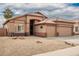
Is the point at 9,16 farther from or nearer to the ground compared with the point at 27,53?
farther from the ground

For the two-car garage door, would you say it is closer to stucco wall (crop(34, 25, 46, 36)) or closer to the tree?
stucco wall (crop(34, 25, 46, 36))

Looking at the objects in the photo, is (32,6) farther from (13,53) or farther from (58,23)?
(13,53)

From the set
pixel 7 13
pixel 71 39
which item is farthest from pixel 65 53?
pixel 7 13

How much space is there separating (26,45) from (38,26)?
0.89 feet

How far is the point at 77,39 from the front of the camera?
2168 millimetres

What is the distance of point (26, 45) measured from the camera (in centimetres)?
214

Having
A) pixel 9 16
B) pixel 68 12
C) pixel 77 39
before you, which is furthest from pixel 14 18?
pixel 77 39

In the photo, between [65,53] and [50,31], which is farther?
[50,31]

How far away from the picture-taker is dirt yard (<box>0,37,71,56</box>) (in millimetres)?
2109

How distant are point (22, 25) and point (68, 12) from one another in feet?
1.89

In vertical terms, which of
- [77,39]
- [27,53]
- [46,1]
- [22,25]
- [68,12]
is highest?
[46,1]

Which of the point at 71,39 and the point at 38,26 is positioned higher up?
the point at 38,26

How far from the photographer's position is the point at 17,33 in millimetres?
2188

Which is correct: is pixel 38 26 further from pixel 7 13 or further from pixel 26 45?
pixel 7 13
